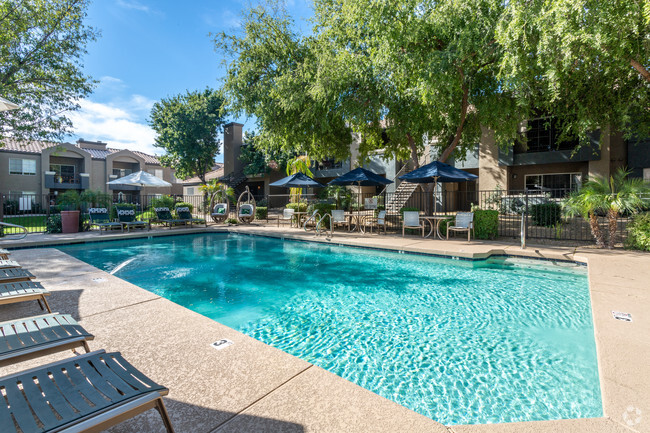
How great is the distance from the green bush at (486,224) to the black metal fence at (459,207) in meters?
0.71

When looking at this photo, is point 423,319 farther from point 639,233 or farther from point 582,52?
point 582,52

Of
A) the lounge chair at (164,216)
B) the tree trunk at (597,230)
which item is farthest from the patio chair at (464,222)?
the lounge chair at (164,216)

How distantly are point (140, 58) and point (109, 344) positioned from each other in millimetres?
20625

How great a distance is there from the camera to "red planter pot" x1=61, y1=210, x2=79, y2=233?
12844 millimetres

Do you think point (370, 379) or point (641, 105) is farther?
point (641, 105)

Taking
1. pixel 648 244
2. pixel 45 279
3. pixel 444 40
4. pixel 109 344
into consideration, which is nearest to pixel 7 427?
pixel 109 344

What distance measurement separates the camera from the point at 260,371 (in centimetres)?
265

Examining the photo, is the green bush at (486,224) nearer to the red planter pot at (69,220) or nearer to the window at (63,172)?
the red planter pot at (69,220)

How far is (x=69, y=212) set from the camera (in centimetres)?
1288

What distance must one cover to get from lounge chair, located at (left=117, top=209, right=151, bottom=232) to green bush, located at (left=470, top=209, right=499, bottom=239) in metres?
13.4

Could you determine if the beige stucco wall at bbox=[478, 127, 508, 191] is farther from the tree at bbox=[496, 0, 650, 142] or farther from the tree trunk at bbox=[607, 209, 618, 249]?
the tree trunk at bbox=[607, 209, 618, 249]

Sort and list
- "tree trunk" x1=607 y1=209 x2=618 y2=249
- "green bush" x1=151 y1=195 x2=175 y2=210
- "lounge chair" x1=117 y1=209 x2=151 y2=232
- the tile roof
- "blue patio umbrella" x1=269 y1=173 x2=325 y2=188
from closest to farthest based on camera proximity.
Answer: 1. "tree trunk" x1=607 y1=209 x2=618 y2=249
2. "lounge chair" x1=117 y1=209 x2=151 y2=232
3. "blue patio umbrella" x1=269 y1=173 x2=325 y2=188
4. "green bush" x1=151 y1=195 x2=175 y2=210
5. the tile roof

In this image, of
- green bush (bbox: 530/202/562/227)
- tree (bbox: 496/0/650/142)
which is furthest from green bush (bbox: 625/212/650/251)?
green bush (bbox: 530/202/562/227)

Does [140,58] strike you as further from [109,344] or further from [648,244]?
[648,244]
